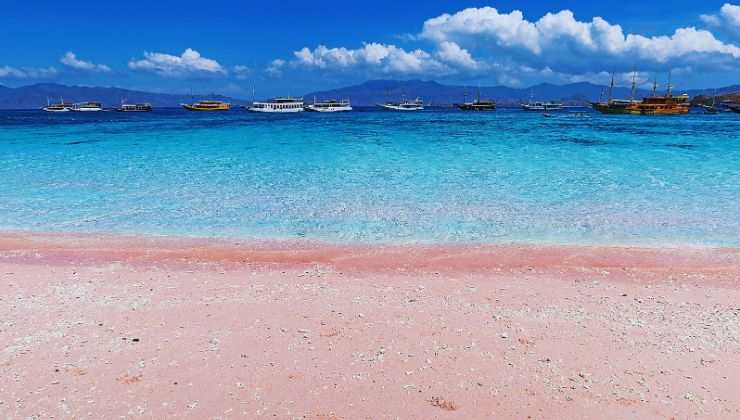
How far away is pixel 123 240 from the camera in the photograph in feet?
34.4

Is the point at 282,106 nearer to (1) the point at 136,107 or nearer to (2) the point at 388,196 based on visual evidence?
(1) the point at 136,107

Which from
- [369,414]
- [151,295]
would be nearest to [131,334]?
[151,295]

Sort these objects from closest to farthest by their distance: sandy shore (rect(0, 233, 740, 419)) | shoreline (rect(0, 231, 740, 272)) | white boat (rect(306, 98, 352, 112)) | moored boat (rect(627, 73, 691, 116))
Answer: sandy shore (rect(0, 233, 740, 419)), shoreline (rect(0, 231, 740, 272)), moored boat (rect(627, 73, 691, 116)), white boat (rect(306, 98, 352, 112))

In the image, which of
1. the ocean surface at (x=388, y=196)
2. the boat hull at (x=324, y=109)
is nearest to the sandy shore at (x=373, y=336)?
the ocean surface at (x=388, y=196)

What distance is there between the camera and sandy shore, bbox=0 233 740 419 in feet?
15.1

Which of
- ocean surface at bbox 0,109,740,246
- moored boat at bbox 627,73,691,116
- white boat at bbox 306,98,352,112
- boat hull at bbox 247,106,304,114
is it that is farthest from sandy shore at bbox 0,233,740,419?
white boat at bbox 306,98,352,112

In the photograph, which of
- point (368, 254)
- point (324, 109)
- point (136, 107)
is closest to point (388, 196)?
point (368, 254)

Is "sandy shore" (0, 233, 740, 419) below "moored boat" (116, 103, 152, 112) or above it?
below

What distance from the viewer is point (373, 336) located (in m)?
5.86

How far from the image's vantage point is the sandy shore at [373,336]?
181 inches

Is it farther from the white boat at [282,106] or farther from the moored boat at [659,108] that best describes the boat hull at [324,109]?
the moored boat at [659,108]

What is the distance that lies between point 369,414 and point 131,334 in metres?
3.22

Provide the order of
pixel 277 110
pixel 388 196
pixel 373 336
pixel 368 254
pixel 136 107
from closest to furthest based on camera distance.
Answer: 1. pixel 373 336
2. pixel 368 254
3. pixel 388 196
4. pixel 277 110
5. pixel 136 107

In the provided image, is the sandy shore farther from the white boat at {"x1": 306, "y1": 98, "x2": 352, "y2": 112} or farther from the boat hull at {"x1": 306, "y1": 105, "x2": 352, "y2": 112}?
the white boat at {"x1": 306, "y1": 98, "x2": 352, "y2": 112}
